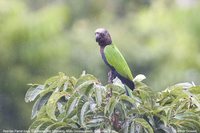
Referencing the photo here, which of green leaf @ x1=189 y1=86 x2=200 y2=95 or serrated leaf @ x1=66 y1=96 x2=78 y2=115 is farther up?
green leaf @ x1=189 y1=86 x2=200 y2=95

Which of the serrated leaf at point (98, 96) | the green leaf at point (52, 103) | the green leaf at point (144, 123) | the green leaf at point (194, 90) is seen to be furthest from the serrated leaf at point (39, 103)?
the green leaf at point (194, 90)

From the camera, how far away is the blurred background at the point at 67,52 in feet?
18.0

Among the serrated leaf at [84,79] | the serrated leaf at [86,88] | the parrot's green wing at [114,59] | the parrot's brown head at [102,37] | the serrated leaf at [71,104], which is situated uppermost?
the parrot's brown head at [102,37]

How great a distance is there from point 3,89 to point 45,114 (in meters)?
3.42

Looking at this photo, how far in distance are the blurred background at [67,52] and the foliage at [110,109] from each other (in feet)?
10.7

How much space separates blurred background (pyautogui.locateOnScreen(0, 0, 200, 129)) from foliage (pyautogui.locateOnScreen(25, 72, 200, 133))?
3.27 metres

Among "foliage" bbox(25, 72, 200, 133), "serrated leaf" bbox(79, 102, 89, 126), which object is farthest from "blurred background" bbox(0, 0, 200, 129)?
"serrated leaf" bbox(79, 102, 89, 126)

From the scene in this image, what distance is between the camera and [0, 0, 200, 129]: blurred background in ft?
18.0

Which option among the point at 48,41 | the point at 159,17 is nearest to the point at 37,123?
the point at 48,41

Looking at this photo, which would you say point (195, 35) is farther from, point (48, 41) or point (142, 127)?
point (142, 127)

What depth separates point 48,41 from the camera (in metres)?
5.99

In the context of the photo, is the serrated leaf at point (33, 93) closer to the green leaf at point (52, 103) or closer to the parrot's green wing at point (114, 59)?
the green leaf at point (52, 103)

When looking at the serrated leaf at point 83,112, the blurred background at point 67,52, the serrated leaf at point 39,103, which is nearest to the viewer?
the serrated leaf at point 83,112

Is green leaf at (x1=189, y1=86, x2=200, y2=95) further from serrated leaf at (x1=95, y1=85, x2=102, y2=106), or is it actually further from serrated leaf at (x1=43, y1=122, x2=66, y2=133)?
serrated leaf at (x1=43, y1=122, x2=66, y2=133)
